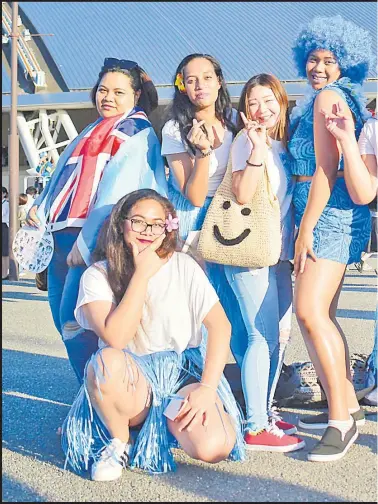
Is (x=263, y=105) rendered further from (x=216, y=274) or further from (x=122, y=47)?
(x=122, y=47)

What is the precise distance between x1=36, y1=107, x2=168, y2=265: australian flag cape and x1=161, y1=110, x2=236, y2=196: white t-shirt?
0.13 m

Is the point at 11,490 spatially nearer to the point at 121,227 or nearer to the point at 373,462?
the point at 121,227

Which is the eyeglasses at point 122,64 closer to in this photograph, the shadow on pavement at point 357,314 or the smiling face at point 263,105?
the smiling face at point 263,105

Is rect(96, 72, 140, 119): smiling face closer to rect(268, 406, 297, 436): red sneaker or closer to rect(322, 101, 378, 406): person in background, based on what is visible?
rect(322, 101, 378, 406): person in background

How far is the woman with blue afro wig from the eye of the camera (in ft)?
8.70

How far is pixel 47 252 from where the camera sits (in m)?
3.15

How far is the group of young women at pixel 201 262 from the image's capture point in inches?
98.7

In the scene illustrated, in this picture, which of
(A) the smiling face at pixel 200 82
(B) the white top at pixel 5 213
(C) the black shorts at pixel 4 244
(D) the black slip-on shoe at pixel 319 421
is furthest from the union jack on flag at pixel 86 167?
(B) the white top at pixel 5 213

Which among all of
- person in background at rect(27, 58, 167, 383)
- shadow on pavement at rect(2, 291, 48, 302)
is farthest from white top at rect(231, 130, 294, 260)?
shadow on pavement at rect(2, 291, 48, 302)

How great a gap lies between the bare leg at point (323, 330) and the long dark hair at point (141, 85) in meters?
1.20

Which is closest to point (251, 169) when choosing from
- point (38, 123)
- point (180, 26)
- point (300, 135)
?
point (300, 135)

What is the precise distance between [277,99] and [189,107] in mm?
381

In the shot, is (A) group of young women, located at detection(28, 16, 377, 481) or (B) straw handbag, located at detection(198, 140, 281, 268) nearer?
(A) group of young women, located at detection(28, 16, 377, 481)

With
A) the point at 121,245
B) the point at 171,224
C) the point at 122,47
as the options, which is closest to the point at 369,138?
the point at 171,224
